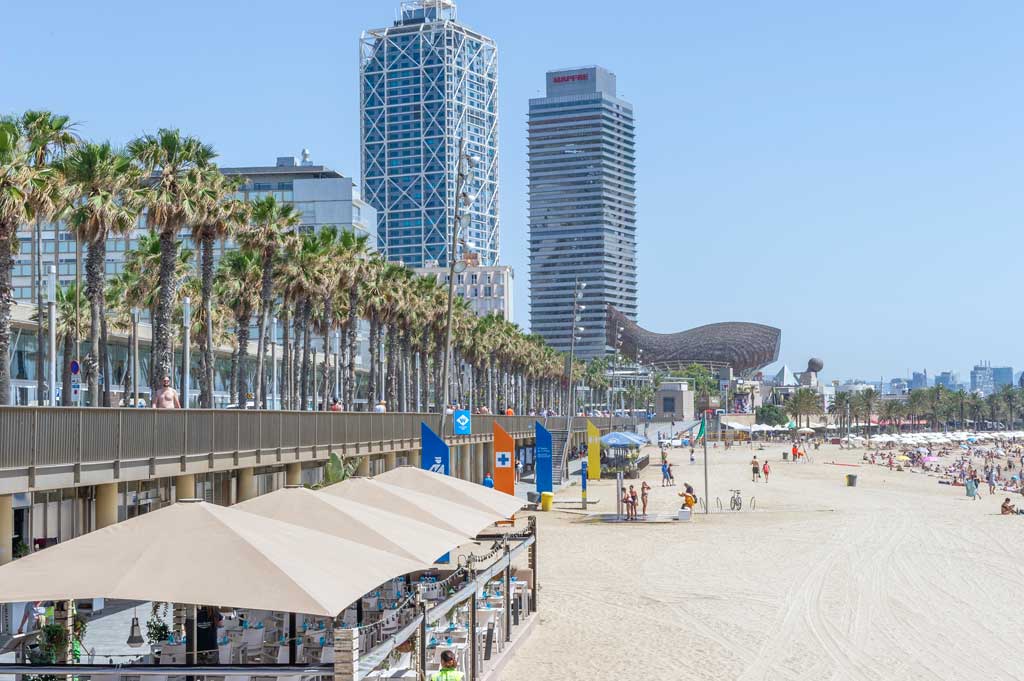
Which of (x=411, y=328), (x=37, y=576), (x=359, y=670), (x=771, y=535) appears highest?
(x=411, y=328)

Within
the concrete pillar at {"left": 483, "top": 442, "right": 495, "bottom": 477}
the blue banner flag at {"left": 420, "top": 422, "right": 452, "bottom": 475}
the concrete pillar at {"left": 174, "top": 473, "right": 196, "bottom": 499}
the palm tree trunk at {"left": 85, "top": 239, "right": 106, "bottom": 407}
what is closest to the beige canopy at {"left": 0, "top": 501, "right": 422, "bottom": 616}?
the concrete pillar at {"left": 174, "top": 473, "right": 196, "bottom": 499}

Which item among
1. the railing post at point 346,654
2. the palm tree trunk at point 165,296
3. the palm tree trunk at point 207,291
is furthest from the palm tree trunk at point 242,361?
the railing post at point 346,654

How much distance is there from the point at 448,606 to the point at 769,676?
5083 millimetres

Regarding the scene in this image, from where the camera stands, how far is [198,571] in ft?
31.1

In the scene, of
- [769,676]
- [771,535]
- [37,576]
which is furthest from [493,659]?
[771,535]

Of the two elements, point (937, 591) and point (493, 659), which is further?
point (937, 591)

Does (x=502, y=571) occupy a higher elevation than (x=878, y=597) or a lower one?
higher

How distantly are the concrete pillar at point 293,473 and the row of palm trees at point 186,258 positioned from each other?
391 centimetres

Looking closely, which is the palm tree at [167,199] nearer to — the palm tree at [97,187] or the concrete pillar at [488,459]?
the palm tree at [97,187]

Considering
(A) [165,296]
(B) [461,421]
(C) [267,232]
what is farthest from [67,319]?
(B) [461,421]

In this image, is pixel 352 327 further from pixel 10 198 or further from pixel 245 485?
pixel 10 198

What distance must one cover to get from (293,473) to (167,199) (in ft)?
24.9

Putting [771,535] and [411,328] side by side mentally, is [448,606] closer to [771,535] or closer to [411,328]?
[771,535]

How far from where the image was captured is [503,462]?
96.3ft
